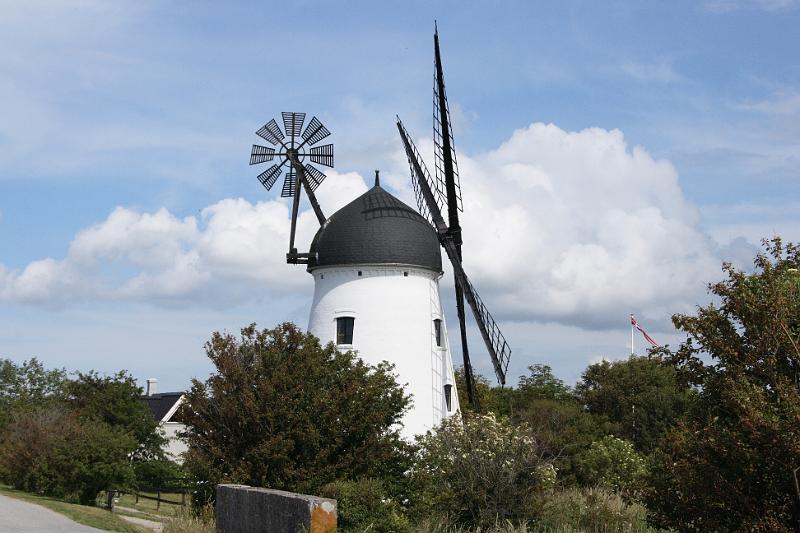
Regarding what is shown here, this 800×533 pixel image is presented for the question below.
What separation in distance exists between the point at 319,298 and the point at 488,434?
12889 millimetres

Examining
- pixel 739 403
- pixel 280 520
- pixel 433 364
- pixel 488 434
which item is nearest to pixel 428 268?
pixel 433 364

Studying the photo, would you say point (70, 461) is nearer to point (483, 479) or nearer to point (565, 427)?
point (483, 479)

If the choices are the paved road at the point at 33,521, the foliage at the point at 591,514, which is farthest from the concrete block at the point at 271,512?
the foliage at the point at 591,514

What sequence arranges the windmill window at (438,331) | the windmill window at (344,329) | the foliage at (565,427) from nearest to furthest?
the windmill window at (344,329) → the windmill window at (438,331) → the foliage at (565,427)

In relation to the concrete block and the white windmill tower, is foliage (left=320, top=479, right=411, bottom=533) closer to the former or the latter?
the concrete block

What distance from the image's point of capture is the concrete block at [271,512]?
505 inches

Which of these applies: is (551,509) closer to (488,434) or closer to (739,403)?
(488,434)

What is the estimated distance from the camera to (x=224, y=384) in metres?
22.8

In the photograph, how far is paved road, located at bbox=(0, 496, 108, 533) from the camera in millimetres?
20062

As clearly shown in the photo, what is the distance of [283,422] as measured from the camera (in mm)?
21953

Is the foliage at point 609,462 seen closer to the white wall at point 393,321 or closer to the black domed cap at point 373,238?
the white wall at point 393,321

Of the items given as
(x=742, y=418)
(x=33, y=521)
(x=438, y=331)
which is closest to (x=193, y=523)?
(x=33, y=521)

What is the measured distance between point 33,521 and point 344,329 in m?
13.7

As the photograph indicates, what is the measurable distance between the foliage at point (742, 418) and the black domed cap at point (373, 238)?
20.1 meters
